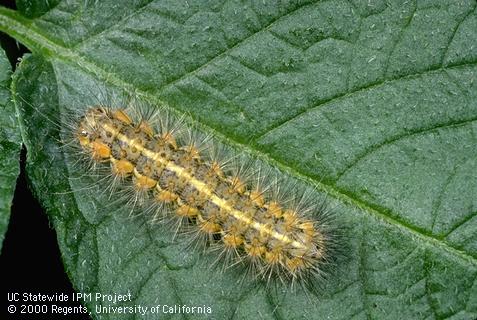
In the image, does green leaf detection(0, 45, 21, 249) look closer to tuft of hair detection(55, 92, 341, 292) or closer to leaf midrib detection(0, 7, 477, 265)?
leaf midrib detection(0, 7, 477, 265)

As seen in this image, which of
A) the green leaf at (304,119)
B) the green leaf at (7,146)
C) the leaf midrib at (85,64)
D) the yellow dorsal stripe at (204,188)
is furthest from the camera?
the yellow dorsal stripe at (204,188)

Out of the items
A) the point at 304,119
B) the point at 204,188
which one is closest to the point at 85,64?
the point at 204,188

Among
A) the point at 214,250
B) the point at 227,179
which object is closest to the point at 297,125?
the point at 227,179

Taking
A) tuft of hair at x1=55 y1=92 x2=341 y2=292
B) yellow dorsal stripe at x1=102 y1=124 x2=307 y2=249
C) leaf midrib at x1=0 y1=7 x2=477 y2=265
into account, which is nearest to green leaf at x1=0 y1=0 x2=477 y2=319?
leaf midrib at x1=0 y1=7 x2=477 y2=265

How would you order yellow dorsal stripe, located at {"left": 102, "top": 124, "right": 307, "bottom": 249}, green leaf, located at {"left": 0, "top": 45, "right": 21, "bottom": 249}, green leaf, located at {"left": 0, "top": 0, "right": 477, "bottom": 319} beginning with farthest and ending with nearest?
yellow dorsal stripe, located at {"left": 102, "top": 124, "right": 307, "bottom": 249} < green leaf, located at {"left": 0, "top": 0, "right": 477, "bottom": 319} < green leaf, located at {"left": 0, "top": 45, "right": 21, "bottom": 249}

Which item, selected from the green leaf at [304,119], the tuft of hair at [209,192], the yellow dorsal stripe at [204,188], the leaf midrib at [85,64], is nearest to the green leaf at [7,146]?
the green leaf at [304,119]

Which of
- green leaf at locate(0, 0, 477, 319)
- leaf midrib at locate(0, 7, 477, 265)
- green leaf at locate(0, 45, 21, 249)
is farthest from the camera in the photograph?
leaf midrib at locate(0, 7, 477, 265)

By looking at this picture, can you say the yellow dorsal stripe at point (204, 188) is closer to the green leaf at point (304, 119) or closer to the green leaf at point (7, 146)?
the green leaf at point (304, 119)

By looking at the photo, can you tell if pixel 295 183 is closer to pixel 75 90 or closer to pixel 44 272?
pixel 75 90
